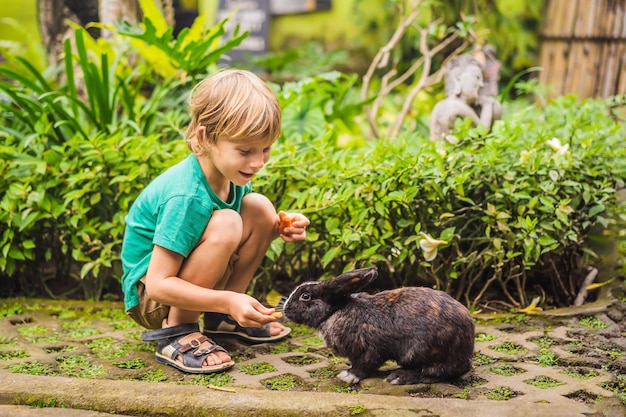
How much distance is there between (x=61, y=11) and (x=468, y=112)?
3.94m

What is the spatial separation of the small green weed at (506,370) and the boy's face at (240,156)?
1.22 meters

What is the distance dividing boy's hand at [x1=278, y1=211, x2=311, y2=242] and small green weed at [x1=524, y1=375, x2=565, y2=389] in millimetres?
1070

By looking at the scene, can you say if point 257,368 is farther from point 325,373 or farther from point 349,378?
point 349,378

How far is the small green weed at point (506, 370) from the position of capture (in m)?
2.88

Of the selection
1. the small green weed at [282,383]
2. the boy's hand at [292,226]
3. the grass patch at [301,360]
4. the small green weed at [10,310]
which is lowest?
the small green weed at [10,310]

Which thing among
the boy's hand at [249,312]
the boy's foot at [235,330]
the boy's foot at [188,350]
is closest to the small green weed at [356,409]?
the boy's hand at [249,312]

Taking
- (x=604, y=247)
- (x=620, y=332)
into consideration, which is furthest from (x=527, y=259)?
(x=604, y=247)

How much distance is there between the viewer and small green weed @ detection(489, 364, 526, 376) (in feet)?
9.43

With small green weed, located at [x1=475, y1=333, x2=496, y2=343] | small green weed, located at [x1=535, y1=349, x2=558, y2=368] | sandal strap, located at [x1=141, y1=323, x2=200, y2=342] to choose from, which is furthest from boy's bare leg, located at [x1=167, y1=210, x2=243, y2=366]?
small green weed, located at [x1=535, y1=349, x2=558, y2=368]

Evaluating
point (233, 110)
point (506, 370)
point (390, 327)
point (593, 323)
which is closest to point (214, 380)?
point (390, 327)

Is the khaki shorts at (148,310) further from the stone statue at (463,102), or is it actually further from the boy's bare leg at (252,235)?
the stone statue at (463,102)

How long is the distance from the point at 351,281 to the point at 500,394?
668mm

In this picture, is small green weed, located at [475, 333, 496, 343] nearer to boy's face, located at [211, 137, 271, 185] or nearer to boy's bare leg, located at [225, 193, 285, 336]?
boy's bare leg, located at [225, 193, 285, 336]

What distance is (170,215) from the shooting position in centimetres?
283
